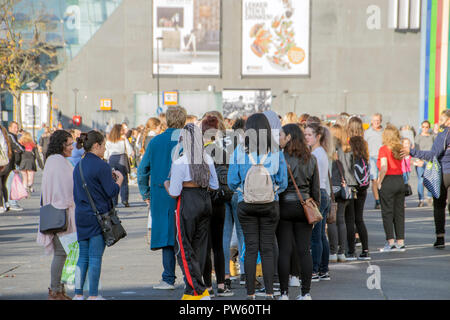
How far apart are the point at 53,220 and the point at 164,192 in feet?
4.01

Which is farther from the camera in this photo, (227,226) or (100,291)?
(227,226)

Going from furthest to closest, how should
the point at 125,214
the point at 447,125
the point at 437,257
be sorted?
1. the point at 125,214
2. the point at 447,125
3. the point at 437,257

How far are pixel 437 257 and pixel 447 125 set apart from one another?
78.6 inches

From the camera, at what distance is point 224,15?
60.8m

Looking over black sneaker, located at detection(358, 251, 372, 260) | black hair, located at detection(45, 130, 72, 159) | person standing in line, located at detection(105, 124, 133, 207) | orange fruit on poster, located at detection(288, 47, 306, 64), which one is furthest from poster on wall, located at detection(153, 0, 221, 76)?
black hair, located at detection(45, 130, 72, 159)

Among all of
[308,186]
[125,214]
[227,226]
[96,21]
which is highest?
[96,21]

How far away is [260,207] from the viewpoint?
6867 millimetres

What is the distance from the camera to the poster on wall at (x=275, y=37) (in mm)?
60250

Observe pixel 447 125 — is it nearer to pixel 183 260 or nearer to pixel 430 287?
pixel 430 287

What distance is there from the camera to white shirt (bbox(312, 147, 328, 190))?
8312 millimetres

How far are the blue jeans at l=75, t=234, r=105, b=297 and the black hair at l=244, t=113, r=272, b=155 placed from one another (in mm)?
1686

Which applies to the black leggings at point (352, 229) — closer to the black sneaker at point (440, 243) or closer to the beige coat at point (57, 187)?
the black sneaker at point (440, 243)
